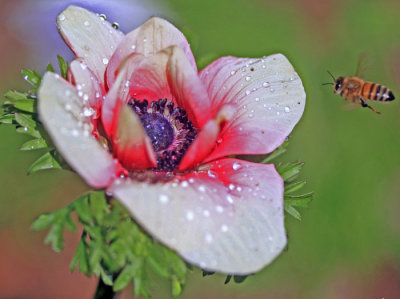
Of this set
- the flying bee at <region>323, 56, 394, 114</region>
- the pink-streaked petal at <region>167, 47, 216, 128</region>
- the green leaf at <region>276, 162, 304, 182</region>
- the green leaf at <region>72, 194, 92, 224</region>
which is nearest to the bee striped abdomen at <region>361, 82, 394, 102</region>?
the flying bee at <region>323, 56, 394, 114</region>

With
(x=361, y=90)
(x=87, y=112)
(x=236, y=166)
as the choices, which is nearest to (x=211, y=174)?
(x=236, y=166)

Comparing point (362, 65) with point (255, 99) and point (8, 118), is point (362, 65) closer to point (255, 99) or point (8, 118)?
point (255, 99)

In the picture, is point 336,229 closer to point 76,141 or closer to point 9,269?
point 9,269

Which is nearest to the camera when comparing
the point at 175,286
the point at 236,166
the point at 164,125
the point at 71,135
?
the point at 71,135

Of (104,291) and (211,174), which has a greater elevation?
(211,174)

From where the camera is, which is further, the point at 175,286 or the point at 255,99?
the point at 255,99

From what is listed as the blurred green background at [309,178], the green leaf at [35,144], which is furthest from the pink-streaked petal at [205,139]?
the blurred green background at [309,178]

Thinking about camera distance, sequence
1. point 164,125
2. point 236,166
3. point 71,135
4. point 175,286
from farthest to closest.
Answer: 1. point 164,125
2. point 236,166
3. point 175,286
4. point 71,135
